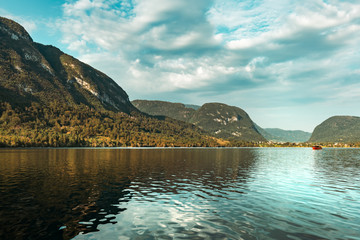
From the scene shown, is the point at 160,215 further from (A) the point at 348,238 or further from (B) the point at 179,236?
(A) the point at 348,238

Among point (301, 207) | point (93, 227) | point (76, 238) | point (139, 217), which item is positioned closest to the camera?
point (76, 238)

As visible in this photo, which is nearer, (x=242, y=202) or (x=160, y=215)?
(x=160, y=215)

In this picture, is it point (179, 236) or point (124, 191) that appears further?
point (124, 191)

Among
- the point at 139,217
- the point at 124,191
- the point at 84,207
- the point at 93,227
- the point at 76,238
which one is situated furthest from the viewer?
the point at 124,191

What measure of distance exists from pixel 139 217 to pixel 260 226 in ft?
43.5

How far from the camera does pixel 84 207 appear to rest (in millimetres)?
29188

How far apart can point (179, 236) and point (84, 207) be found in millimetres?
15270

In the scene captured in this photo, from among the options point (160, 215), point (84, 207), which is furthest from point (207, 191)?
point (84, 207)

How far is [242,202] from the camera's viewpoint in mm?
32906

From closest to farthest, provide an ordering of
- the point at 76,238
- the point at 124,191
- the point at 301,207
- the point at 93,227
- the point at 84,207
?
the point at 76,238, the point at 93,227, the point at 84,207, the point at 301,207, the point at 124,191

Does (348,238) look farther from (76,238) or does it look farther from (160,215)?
(76,238)

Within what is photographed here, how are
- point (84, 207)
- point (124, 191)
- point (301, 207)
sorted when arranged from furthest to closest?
point (124, 191)
point (301, 207)
point (84, 207)

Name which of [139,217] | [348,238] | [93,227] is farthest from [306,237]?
[93,227]

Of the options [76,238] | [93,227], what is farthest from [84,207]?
[76,238]
